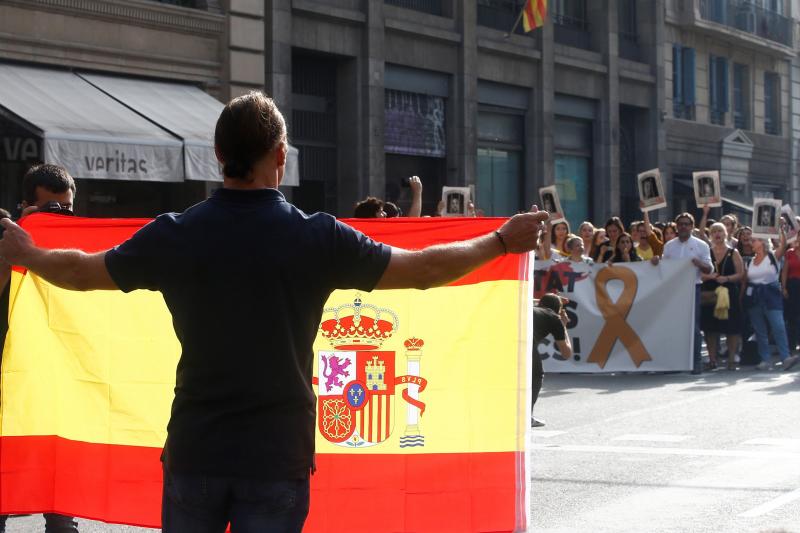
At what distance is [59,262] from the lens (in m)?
3.84

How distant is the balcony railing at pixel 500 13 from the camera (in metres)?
28.2

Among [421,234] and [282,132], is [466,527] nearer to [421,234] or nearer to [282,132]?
[421,234]

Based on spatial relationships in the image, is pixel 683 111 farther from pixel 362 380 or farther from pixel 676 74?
pixel 362 380

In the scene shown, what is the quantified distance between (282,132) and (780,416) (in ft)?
30.5

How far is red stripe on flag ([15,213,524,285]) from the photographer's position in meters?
6.25

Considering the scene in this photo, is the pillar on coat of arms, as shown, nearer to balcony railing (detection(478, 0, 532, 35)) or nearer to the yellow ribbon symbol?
the yellow ribbon symbol

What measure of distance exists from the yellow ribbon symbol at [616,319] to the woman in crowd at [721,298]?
1052 mm

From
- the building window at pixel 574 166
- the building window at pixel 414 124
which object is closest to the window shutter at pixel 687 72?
the building window at pixel 574 166

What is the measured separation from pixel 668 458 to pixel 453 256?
6.33 m

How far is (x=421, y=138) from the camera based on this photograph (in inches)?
1013

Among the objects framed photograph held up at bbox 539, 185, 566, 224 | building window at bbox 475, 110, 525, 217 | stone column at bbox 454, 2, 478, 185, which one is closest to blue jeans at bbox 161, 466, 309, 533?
framed photograph held up at bbox 539, 185, 566, 224

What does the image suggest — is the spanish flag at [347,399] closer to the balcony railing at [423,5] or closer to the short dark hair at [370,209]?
the short dark hair at [370,209]

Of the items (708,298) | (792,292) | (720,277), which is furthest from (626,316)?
(792,292)

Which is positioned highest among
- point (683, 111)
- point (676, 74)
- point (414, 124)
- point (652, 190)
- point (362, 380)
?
point (676, 74)
